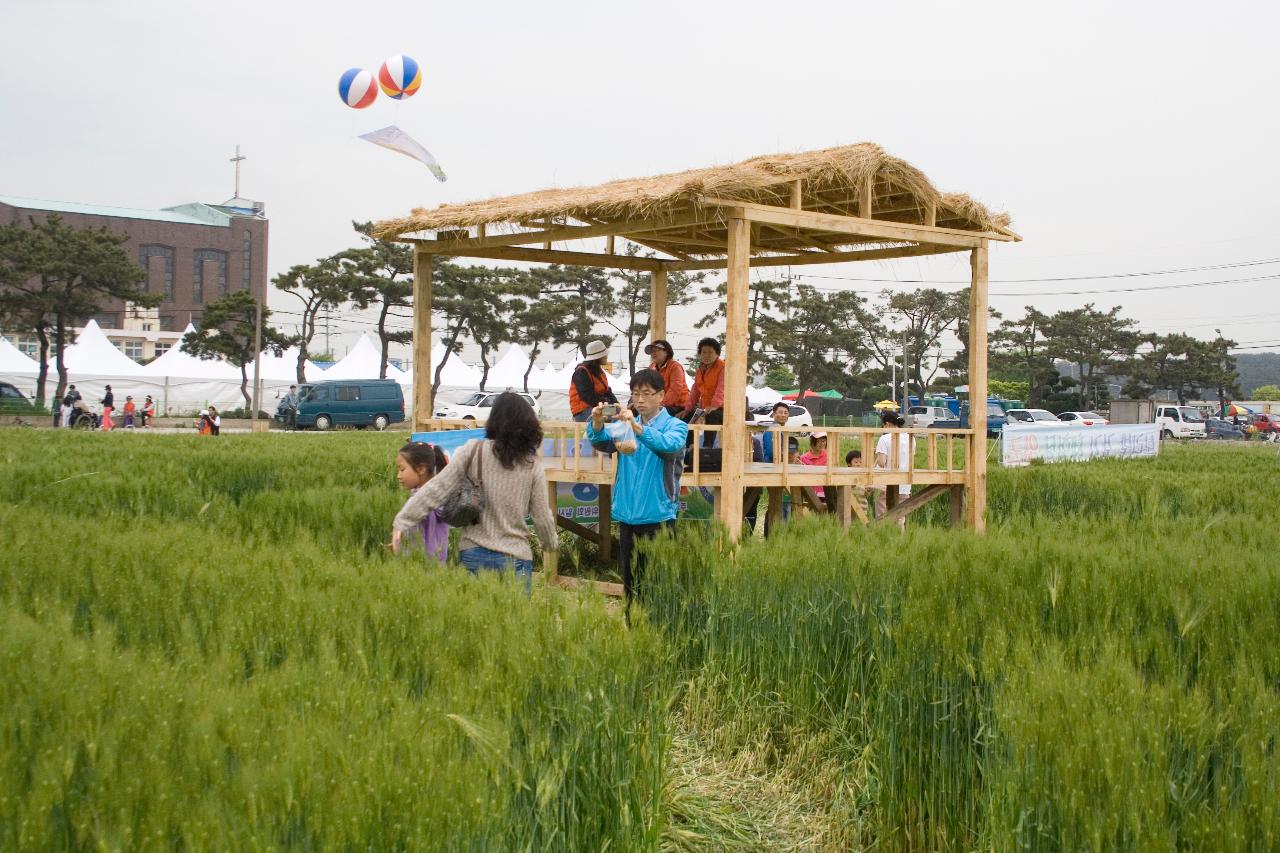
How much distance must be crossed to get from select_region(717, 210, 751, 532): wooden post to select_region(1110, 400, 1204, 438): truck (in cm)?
4851

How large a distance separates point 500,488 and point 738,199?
12.7 ft

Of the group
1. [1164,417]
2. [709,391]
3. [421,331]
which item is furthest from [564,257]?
[1164,417]

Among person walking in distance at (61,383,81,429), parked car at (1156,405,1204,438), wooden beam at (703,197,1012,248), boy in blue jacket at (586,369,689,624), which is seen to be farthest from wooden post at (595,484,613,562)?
parked car at (1156,405,1204,438)

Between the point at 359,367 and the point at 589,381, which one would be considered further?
the point at 359,367

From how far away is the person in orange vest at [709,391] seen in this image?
32.8ft

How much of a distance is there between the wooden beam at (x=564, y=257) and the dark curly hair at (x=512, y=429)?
564cm

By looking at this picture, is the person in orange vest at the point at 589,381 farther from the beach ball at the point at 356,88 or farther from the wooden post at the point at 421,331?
the beach ball at the point at 356,88

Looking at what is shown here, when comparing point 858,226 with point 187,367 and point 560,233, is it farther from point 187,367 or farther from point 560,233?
point 187,367

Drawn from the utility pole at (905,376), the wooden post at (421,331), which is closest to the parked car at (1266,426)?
the utility pole at (905,376)

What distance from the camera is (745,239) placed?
8555 millimetres

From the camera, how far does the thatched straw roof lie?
8320mm

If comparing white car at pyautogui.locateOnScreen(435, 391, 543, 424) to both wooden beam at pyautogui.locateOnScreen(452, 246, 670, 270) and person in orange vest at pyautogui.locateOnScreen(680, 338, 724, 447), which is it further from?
person in orange vest at pyautogui.locateOnScreen(680, 338, 724, 447)

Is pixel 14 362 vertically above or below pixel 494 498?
above

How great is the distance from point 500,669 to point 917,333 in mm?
59766
